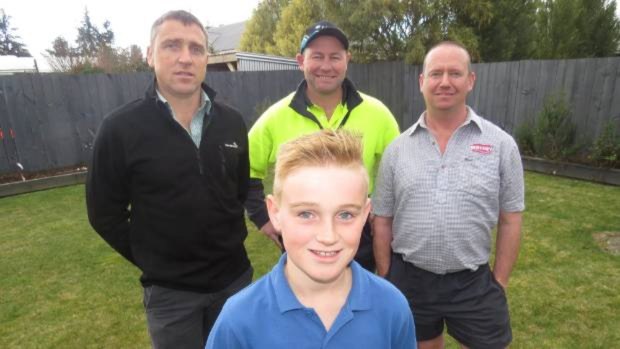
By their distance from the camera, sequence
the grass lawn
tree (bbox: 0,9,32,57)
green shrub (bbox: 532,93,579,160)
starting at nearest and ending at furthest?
1. the grass lawn
2. green shrub (bbox: 532,93,579,160)
3. tree (bbox: 0,9,32,57)

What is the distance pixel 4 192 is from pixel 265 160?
25.5 ft

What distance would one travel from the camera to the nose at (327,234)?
51.0 inches

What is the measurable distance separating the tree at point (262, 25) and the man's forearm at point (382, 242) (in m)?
28.7

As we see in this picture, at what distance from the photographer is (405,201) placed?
222cm

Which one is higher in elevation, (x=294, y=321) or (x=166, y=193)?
(x=166, y=193)

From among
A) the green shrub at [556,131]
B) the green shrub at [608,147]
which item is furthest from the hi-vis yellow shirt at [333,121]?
the green shrub at [556,131]

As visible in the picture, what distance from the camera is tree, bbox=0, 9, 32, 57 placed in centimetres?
4753

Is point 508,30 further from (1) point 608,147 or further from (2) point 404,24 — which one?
(1) point 608,147

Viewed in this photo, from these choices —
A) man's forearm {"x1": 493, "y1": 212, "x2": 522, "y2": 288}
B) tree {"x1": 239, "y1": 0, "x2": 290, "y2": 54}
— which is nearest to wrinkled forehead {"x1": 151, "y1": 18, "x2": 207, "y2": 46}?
man's forearm {"x1": 493, "y1": 212, "x2": 522, "y2": 288}

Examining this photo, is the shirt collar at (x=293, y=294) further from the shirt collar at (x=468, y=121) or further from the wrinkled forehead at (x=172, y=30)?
the wrinkled forehead at (x=172, y=30)

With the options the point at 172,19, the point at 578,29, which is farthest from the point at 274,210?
the point at 578,29

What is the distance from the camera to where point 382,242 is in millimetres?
2406

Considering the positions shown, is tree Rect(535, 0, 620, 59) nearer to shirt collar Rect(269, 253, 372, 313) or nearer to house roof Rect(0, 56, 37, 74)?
shirt collar Rect(269, 253, 372, 313)

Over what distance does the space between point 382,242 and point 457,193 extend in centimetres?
54
